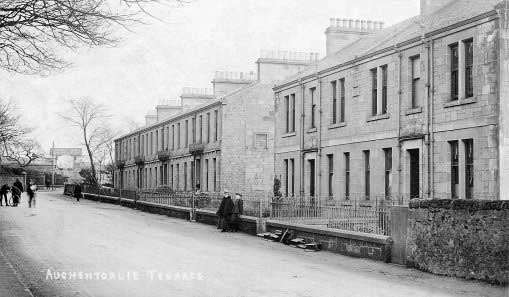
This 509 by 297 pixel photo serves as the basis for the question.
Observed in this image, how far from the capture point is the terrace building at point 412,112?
18016 millimetres

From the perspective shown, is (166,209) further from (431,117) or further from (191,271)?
(191,271)

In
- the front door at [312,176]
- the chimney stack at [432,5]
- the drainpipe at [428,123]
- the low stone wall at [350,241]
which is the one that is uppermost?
the chimney stack at [432,5]

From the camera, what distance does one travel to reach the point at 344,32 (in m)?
31.7

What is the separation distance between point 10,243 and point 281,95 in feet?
57.2

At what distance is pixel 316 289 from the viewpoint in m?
10.5

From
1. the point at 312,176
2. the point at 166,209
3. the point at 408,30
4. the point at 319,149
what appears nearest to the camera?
the point at 408,30

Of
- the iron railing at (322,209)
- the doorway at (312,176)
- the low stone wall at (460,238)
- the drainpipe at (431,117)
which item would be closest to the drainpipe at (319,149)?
the doorway at (312,176)

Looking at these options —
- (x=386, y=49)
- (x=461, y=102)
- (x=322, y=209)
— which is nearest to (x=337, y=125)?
(x=386, y=49)

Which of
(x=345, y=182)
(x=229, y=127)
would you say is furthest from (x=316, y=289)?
(x=229, y=127)

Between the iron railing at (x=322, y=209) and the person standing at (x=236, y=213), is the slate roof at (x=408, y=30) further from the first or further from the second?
the person standing at (x=236, y=213)

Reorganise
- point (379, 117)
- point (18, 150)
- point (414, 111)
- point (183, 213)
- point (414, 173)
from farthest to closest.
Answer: point (18, 150) < point (183, 213) < point (379, 117) < point (414, 173) < point (414, 111)

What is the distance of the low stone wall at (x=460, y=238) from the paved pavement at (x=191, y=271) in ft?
0.97

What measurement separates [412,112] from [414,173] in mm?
2042

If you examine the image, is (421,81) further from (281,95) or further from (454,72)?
(281,95)
